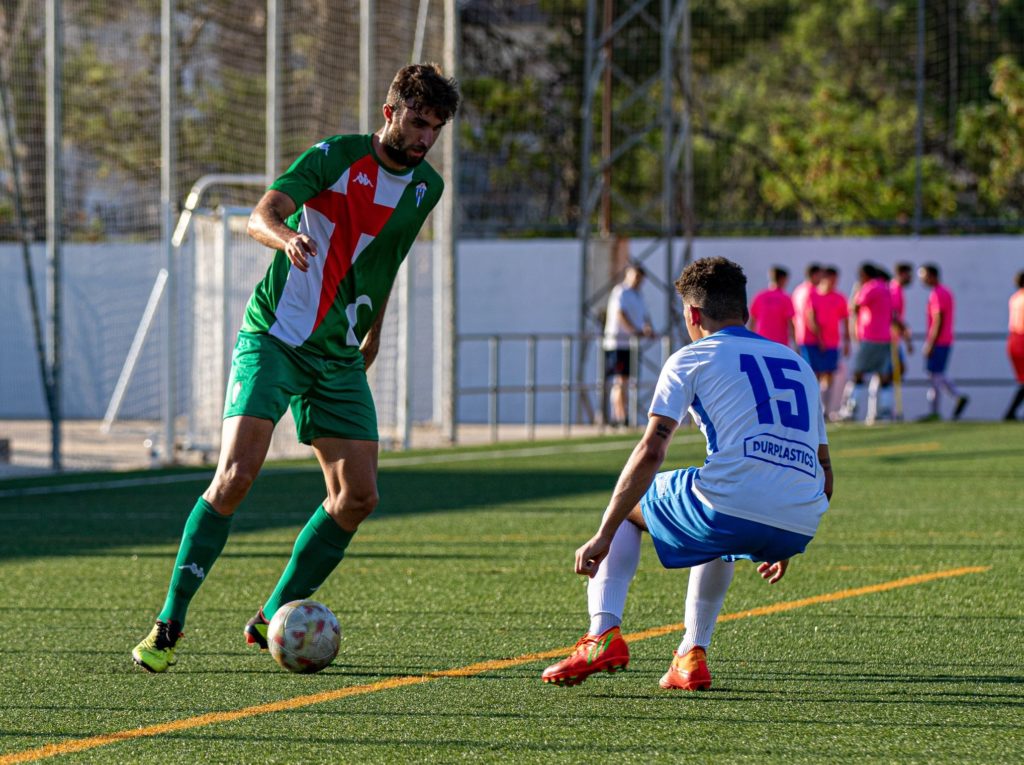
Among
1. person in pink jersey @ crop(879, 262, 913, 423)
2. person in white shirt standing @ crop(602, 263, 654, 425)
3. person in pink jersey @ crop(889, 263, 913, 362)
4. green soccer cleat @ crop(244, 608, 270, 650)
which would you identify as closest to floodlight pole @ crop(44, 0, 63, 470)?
person in white shirt standing @ crop(602, 263, 654, 425)

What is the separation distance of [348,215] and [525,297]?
20806 millimetres

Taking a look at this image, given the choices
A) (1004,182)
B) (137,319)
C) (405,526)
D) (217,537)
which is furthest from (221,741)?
(1004,182)

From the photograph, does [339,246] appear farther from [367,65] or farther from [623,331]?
[623,331]

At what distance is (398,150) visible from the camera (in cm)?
576

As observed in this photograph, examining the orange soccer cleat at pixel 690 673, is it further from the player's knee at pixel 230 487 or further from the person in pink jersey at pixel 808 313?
the person in pink jersey at pixel 808 313

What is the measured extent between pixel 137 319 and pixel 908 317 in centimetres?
1219

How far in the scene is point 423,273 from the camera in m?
20.3

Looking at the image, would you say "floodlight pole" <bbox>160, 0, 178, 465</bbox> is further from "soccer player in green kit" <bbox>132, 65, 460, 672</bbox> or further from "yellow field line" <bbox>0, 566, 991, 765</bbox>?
"soccer player in green kit" <bbox>132, 65, 460, 672</bbox>

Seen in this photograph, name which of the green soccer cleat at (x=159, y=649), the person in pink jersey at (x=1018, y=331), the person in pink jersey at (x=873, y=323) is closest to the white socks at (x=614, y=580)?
the green soccer cleat at (x=159, y=649)

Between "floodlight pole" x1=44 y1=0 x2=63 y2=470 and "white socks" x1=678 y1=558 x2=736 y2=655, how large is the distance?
10.2m

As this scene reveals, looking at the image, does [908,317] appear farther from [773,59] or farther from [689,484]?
[689,484]

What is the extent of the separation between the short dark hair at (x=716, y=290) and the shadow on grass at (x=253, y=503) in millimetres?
4149

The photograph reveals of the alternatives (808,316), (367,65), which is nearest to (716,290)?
(367,65)

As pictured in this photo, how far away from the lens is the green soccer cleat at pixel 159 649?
5273 mm
